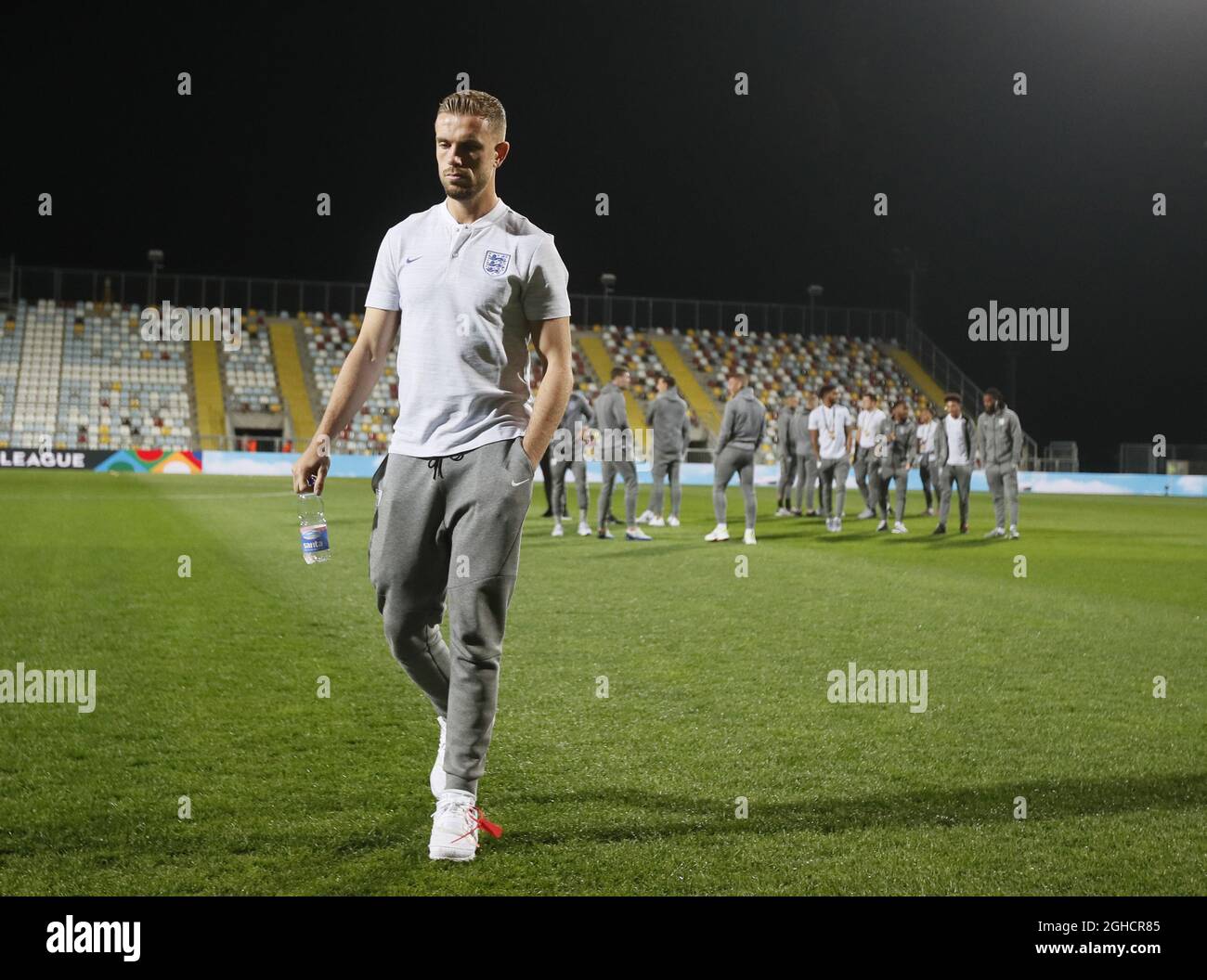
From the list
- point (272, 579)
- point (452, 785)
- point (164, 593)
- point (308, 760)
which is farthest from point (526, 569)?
point (452, 785)

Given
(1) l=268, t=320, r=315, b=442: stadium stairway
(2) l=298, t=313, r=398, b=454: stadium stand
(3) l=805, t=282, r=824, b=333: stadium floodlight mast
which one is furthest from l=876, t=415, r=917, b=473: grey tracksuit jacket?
(3) l=805, t=282, r=824, b=333: stadium floodlight mast

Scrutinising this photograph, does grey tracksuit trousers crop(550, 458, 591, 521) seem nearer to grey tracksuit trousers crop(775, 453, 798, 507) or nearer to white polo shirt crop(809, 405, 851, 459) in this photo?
white polo shirt crop(809, 405, 851, 459)

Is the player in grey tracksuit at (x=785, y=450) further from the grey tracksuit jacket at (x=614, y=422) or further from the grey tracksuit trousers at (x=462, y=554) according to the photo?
the grey tracksuit trousers at (x=462, y=554)

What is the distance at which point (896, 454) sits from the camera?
19.6m

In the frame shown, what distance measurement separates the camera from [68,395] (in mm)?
41812

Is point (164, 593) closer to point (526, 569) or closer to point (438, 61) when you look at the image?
point (526, 569)

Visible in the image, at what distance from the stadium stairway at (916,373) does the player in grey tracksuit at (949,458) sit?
1297 inches

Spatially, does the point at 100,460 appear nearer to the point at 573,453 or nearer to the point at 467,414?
the point at 573,453

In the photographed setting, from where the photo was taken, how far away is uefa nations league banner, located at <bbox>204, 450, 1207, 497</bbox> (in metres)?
37.8

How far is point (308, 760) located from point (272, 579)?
6.33 meters

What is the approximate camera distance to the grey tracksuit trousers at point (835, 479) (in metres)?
17.9

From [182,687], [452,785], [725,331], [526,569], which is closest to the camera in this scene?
[452,785]

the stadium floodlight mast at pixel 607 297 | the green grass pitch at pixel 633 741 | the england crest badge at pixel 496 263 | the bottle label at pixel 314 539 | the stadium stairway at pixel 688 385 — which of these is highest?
the stadium floodlight mast at pixel 607 297

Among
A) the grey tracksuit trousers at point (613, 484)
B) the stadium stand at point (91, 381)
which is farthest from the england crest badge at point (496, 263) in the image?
the stadium stand at point (91, 381)
